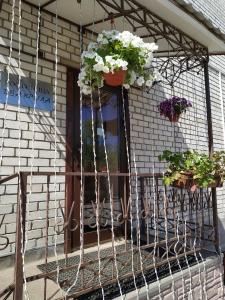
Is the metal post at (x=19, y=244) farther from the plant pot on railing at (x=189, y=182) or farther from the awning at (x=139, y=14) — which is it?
the awning at (x=139, y=14)

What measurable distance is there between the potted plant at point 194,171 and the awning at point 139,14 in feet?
4.98

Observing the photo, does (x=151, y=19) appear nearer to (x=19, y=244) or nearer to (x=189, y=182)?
(x=189, y=182)

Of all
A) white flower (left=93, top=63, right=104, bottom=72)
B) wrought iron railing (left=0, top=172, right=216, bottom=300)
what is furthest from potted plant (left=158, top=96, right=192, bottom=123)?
white flower (left=93, top=63, right=104, bottom=72)

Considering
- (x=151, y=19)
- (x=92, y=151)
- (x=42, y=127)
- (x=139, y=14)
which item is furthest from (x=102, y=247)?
(x=139, y=14)

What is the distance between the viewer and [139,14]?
12.5ft

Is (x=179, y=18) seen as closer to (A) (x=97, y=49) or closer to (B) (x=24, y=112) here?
(A) (x=97, y=49)

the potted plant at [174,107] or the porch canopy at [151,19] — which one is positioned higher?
the porch canopy at [151,19]

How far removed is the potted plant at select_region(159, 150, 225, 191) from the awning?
1517 mm

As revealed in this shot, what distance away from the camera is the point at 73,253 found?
3.55 meters

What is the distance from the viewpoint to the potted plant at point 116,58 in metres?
2.85

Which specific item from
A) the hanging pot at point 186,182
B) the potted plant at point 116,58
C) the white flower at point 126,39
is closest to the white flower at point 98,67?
the potted plant at point 116,58

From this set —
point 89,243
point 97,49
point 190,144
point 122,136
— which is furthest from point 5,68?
point 190,144

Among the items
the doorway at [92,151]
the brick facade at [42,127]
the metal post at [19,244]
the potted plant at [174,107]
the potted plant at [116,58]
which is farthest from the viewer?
the potted plant at [174,107]

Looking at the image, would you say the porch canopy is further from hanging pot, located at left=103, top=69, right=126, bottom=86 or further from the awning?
hanging pot, located at left=103, top=69, right=126, bottom=86
